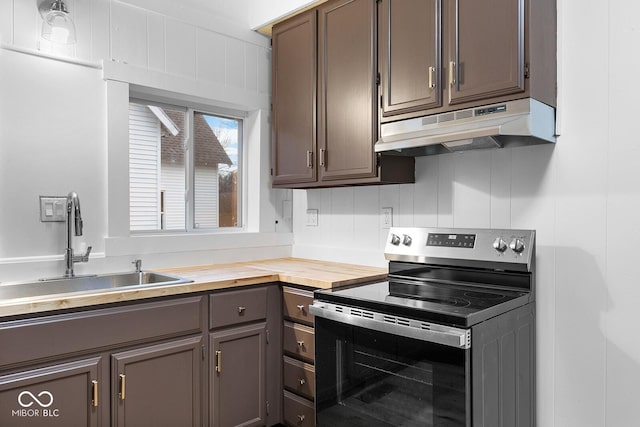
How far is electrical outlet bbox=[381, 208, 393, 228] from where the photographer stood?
8.22 feet

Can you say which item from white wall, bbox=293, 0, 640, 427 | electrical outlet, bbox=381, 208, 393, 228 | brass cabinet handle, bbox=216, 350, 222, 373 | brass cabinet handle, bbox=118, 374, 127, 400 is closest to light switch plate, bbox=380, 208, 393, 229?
electrical outlet, bbox=381, 208, 393, 228

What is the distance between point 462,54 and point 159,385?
189 centimetres

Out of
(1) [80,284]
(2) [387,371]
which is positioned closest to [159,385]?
(1) [80,284]

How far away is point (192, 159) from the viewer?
277cm

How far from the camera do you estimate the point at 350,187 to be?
2709 mm

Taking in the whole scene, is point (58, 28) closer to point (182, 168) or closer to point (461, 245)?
point (182, 168)

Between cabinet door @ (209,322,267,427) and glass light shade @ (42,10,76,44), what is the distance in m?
1.54

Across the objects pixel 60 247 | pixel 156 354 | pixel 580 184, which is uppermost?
pixel 580 184

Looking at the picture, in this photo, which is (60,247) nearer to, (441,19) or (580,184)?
(441,19)

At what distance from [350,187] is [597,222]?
4.43 ft

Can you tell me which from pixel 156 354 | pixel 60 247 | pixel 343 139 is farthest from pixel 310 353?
pixel 60 247

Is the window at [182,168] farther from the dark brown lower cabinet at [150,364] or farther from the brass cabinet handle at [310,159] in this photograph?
the dark brown lower cabinet at [150,364]

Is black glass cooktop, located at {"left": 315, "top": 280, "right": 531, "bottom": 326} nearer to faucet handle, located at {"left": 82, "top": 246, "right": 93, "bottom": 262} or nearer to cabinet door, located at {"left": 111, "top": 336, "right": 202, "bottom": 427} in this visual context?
cabinet door, located at {"left": 111, "top": 336, "right": 202, "bottom": 427}

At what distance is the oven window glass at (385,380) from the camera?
4.76 feet
